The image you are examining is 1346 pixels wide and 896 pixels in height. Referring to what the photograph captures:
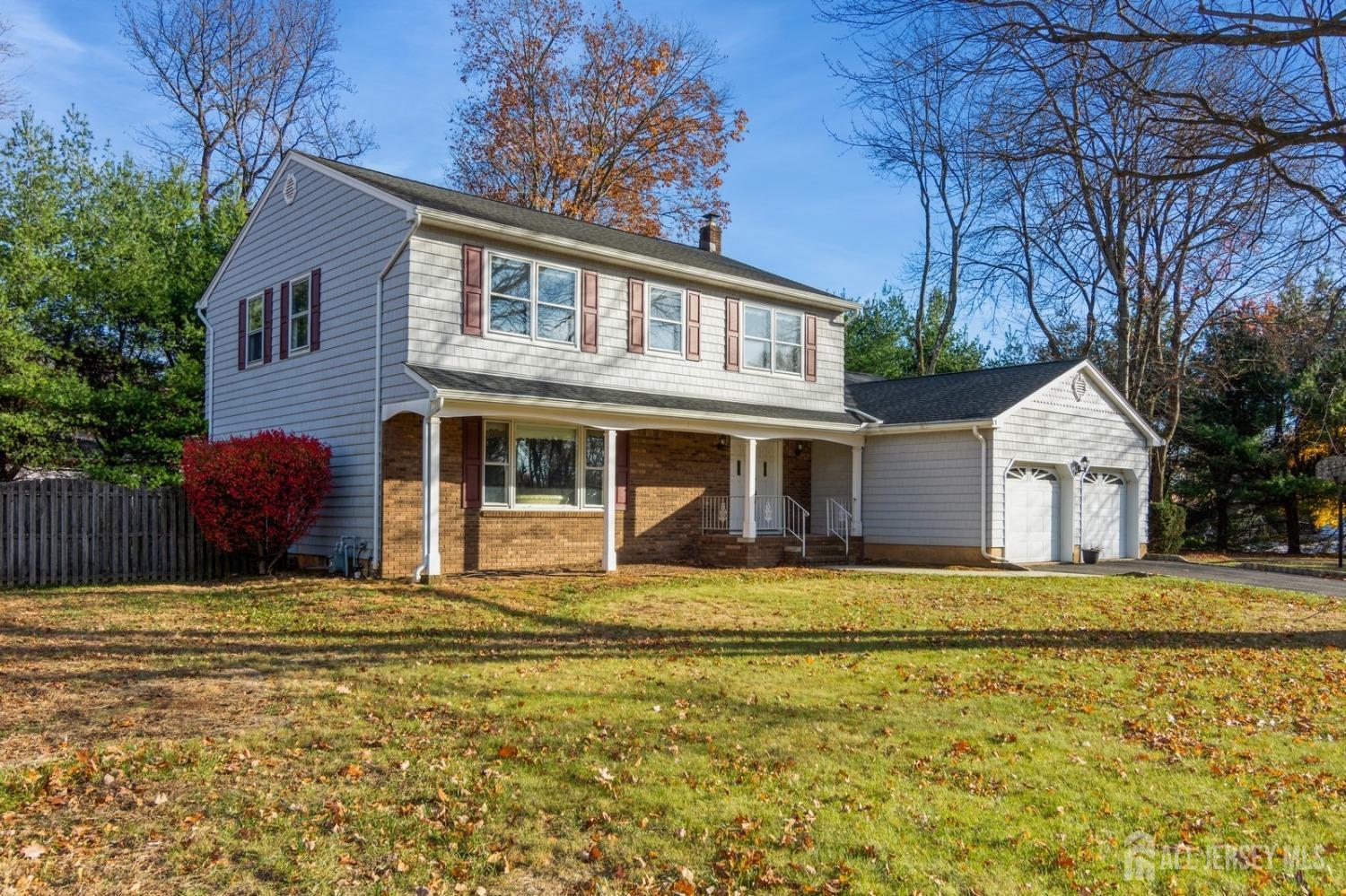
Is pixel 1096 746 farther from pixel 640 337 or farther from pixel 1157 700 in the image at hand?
pixel 640 337

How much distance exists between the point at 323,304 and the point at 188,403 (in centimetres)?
742

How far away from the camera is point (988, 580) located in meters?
15.2

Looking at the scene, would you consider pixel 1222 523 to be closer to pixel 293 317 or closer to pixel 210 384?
pixel 293 317

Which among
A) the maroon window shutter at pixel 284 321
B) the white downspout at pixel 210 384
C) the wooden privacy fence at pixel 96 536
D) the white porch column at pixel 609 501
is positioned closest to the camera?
the wooden privacy fence at pixel 96 536

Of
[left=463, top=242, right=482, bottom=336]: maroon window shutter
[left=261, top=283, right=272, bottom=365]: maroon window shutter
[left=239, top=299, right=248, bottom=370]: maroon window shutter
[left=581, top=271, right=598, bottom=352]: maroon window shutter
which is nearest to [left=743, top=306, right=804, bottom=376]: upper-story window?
[left=581, top=271, right=598, bottom=352]: maroon window shutter

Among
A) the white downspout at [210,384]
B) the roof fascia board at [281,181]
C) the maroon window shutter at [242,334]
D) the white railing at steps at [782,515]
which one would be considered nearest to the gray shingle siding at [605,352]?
the roof fascia board at [281,181]

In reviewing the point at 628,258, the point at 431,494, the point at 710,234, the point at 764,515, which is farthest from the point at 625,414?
the point at 710,234

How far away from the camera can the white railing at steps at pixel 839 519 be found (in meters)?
19.2

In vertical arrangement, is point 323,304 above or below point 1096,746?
above

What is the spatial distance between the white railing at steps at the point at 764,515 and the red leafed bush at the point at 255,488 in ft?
23.6


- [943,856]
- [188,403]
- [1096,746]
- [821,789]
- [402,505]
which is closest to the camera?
[943,856]

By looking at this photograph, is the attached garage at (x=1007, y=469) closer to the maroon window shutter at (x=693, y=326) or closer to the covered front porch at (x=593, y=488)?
the covered front porch at (x=593, y=488)

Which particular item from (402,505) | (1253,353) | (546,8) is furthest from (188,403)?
(1253,353)

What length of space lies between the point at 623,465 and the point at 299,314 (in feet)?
20.8
